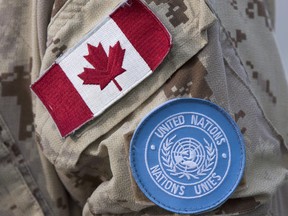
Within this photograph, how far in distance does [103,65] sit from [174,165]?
5.1 inches

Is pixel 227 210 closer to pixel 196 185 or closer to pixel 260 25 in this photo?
pixel 196 185

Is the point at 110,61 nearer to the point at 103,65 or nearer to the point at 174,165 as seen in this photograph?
the point at 103,65

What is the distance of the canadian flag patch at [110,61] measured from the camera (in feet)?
1.94

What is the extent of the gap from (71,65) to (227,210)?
228 mm

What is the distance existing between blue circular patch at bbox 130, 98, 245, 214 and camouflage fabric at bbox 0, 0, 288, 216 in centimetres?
2

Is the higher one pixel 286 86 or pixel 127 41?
pixel 127 41

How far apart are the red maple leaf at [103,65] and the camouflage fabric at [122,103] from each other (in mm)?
29

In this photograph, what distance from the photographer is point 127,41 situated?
23.4 inches

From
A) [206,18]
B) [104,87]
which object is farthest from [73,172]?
[206,18]

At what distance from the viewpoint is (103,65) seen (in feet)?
1.94

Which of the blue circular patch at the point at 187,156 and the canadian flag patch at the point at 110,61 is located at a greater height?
the canadian flag patch at the point at 110,61

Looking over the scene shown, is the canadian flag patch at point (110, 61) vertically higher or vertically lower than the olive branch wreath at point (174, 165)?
higher

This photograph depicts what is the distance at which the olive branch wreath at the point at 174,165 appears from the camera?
0.56 meters

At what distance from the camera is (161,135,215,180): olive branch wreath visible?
22.0 inches
